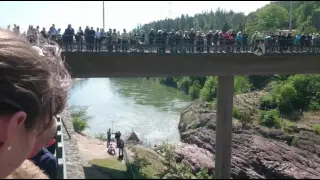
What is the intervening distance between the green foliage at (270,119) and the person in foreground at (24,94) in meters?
11.7

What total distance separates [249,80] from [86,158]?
8.07 metres

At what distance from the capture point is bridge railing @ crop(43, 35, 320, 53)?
14086mm

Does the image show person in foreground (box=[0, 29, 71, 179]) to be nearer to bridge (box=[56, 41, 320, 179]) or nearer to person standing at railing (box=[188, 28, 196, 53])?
bridge (box=[56, 41, 320, 179])

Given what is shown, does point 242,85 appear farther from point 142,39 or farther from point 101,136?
point 101,136

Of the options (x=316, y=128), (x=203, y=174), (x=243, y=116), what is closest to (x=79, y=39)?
(x=203, y=174)

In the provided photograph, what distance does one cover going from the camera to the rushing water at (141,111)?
27000mm

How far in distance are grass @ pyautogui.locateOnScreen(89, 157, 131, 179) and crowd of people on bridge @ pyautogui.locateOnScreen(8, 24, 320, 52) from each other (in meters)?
4.60

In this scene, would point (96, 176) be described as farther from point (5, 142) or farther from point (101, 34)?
point (5, 142)

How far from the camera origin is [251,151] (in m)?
14.3

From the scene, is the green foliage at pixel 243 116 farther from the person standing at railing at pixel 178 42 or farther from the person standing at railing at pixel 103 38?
the person standing at railing at pixel 103 38

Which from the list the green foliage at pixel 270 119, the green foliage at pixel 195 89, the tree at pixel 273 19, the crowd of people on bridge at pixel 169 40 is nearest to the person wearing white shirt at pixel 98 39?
the crowd of people on bridge at pixel 169 40

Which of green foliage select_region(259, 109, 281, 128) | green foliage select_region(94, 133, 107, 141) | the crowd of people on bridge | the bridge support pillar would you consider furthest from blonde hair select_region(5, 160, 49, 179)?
green foliage select_region(94, 133, 107, 141)

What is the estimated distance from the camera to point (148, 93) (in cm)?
4522

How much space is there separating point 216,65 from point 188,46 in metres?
1.39
